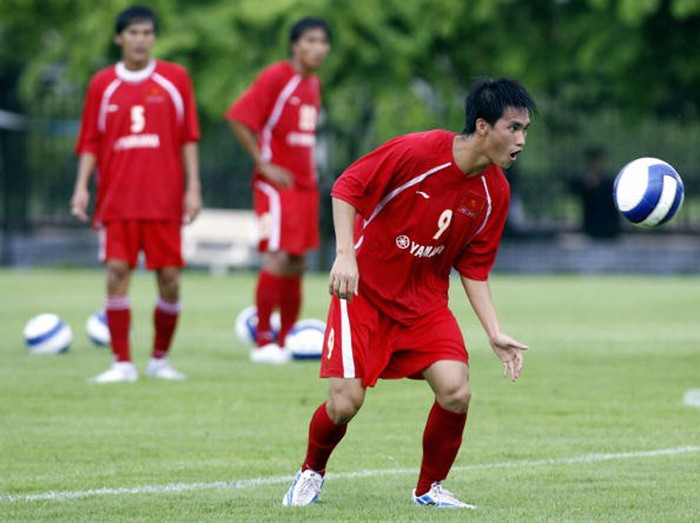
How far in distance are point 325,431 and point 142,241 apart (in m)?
4.75

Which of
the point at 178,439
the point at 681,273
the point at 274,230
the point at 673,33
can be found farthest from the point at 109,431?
the point at 681,273

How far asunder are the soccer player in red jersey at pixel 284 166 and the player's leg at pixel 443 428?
6.02 m

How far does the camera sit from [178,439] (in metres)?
8.81

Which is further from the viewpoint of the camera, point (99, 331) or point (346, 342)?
point (99, 331)

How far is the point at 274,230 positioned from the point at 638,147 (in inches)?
737

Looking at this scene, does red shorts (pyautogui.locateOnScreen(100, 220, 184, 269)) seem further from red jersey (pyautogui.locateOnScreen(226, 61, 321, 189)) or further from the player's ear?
the player's ear

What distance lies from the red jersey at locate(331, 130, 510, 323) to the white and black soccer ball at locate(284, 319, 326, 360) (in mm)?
5741

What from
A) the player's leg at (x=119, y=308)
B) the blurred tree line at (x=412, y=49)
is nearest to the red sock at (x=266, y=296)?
the player's leg at (x=119, y=308)

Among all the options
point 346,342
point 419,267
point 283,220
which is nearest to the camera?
point 346,342

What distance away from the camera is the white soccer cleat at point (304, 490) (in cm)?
682

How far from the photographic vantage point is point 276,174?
12.7 meters

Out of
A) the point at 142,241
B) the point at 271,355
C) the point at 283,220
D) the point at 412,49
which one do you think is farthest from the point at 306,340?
the point at 412,49

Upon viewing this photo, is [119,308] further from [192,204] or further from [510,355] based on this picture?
[510,355]

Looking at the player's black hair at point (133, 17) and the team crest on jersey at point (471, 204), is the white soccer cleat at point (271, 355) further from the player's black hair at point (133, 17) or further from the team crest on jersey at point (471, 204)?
the team crest on jersey at point (471, 204)
